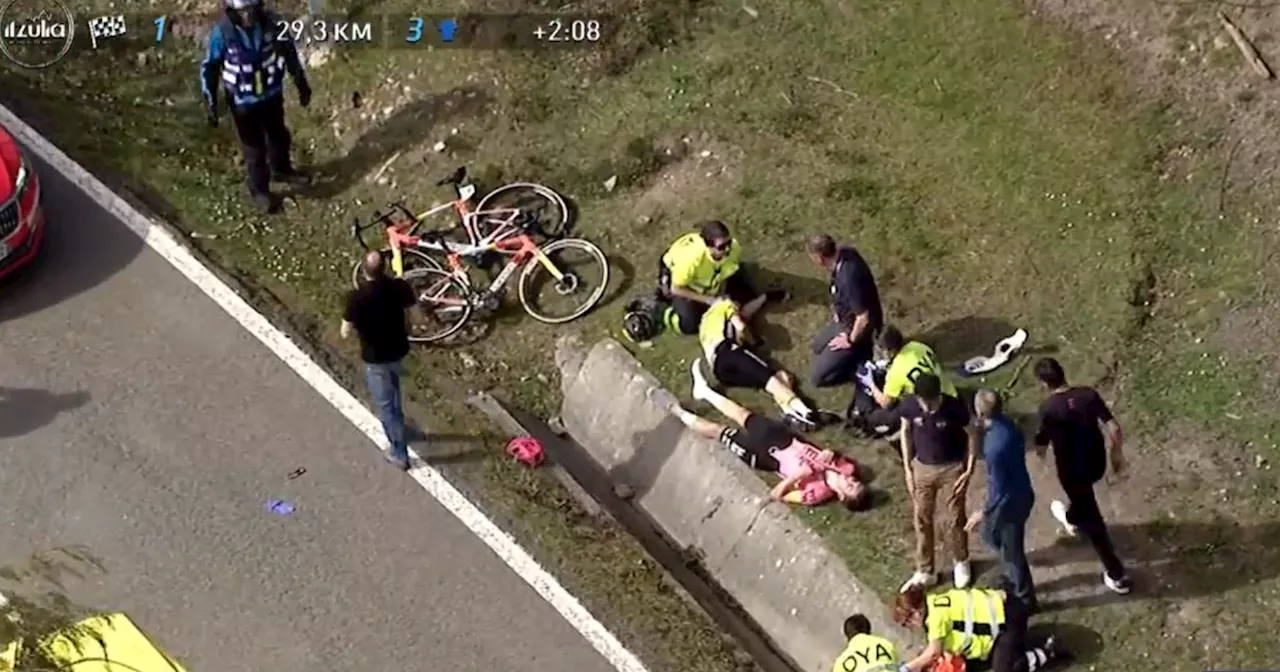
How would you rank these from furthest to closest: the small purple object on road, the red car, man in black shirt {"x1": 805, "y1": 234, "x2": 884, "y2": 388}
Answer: the red car < the small purple object on road < man in black shirt {"x1": 805, "y1": 234, "x2": 884, "y2": 388}

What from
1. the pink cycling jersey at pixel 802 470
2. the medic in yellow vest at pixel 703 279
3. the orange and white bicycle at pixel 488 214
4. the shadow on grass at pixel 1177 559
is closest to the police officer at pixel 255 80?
the orange and white bicycle at pixel 488 214

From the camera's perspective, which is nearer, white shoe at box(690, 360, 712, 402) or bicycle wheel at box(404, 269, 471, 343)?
white shoe at box(690, 360, 712, 402)

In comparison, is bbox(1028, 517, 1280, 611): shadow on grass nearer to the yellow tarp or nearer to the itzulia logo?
the yellow tarp

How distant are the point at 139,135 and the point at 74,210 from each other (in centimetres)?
131

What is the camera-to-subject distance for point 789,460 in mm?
11914

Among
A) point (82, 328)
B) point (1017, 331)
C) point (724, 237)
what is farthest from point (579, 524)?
point (82, 328)

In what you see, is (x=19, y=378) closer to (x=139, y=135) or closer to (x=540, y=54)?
(x=139, y=135)

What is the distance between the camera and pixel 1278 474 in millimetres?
11648

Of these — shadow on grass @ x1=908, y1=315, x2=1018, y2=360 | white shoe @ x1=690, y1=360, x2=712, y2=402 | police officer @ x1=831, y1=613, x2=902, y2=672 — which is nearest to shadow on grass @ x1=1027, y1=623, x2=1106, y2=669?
police officer @ x1=831, y1=613, x2=902, y2=672

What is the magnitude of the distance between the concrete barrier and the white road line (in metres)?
1.17

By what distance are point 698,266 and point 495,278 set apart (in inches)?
80.7

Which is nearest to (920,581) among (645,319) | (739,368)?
(739,368)

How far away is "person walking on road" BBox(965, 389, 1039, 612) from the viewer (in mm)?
10102

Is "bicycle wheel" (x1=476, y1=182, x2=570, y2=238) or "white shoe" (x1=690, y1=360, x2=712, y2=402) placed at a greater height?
"bicycle wheel" (x1=476, y1=182, x2=570, y2=238)
